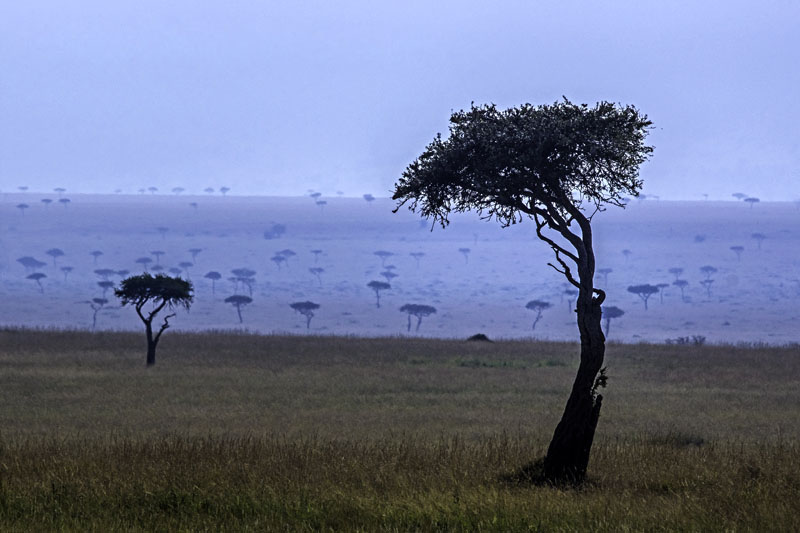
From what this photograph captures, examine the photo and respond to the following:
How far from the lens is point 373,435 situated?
2183cm

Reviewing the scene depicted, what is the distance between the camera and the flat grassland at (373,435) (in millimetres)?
10969

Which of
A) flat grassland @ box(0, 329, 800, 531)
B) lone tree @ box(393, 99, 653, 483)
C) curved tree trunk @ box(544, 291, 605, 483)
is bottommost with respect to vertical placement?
flat grassland @ box(0, 329, 800, 531)

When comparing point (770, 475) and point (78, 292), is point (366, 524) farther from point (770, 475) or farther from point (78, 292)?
point (78, 292)

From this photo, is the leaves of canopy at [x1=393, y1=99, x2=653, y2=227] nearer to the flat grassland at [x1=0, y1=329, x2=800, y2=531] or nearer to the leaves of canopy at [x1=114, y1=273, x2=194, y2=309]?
the flat grassland at [x1=0, y1=329, x2=800, y2=531]

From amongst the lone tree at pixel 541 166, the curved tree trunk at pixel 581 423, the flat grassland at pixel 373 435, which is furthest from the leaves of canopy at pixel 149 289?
the curved tree trunk at pixel 581 423

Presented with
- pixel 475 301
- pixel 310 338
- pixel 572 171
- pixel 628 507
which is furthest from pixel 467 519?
pixel 475 301

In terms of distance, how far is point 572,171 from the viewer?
15195 millimetres

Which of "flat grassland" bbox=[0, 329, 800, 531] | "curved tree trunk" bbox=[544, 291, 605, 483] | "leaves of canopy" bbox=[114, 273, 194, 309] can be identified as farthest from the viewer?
"leaves of canopy" bbox=[114, 273, 194, 309]

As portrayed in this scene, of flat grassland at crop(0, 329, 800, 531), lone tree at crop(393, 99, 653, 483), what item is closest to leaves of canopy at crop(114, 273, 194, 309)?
flat grassland at crop(0, 329, 800, 531)

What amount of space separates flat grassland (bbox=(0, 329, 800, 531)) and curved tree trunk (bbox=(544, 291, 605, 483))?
0.50 m

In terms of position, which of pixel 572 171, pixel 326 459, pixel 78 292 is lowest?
pixel 78 292

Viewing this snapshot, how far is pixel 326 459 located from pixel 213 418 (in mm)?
12312

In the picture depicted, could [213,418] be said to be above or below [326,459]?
below

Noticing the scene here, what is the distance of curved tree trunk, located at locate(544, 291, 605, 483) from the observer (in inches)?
531
